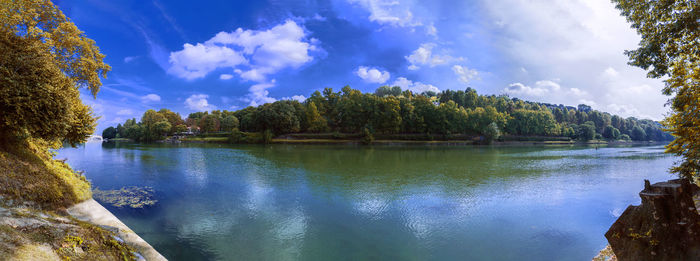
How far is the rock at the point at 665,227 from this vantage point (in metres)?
4.27

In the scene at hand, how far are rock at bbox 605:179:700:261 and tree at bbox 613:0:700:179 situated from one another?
5059 mm

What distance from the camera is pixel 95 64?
1179 cm


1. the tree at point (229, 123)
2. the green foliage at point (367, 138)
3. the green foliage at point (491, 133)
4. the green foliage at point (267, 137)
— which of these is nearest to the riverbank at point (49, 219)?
the green foliage at point (367, 138)

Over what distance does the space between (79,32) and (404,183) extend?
16.1 m

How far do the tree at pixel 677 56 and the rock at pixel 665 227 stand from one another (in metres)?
5.06

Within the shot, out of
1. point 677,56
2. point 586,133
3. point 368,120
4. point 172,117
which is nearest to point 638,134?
point 586,133

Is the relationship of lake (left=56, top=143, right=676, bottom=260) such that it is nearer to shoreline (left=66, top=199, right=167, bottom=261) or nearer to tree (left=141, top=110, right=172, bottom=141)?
shoreline (left=66, top=199, right=167, bottom=261)

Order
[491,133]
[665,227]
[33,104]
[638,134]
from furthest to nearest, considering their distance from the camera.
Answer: [638,134] → [491,133] → [33,104] → [665,227]

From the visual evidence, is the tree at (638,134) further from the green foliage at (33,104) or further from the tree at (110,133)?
the tree at (110,133)

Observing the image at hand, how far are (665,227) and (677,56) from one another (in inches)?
269

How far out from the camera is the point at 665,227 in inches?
171

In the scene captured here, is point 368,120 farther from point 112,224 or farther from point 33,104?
point 112,224

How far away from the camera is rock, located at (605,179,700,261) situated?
4.27 meters

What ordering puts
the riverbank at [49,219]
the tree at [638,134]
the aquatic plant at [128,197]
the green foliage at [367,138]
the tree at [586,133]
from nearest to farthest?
the riverbank at [49,219]
the aquatic plant at [128,197]
the green foliage at [367,138]
the tree at [586,133]
the tree at [638,134]
